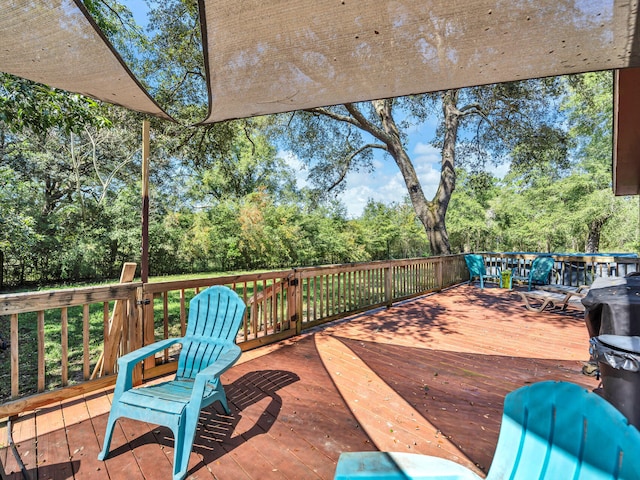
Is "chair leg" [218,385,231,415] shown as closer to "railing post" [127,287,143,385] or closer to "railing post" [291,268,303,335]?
"railing post" [127,287,143,385]

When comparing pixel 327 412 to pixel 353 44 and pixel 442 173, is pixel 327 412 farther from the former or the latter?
pixel 442 173

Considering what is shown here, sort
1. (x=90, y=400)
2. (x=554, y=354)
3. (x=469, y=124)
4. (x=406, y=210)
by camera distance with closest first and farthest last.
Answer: (x=90, y=400) < (x=554, y=354) < (x=469, y=124) < (x=406, y=210)

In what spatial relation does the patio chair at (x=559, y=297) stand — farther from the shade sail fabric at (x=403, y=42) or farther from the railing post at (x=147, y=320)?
the railing post at (x=147, y=320)

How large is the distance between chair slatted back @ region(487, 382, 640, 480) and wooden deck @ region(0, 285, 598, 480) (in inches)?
40.2

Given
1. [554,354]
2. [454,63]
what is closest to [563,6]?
[454,63]

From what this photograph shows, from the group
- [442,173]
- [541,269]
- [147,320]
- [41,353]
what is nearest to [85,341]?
[41,353]

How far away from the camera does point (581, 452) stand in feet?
2.58

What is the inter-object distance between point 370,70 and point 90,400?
10.3 ft

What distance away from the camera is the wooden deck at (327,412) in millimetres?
1747

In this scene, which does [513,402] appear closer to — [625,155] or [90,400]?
[90,400]

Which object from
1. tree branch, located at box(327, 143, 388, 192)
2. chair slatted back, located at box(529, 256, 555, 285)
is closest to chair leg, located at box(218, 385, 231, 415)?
chair slatted back, located at box(529, 256, 555, 285)

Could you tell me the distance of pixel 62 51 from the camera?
173 cm

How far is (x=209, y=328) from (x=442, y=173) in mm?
9209

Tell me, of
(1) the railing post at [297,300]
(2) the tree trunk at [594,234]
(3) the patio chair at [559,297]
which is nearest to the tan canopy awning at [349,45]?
(1) the railing post at [297,300]
